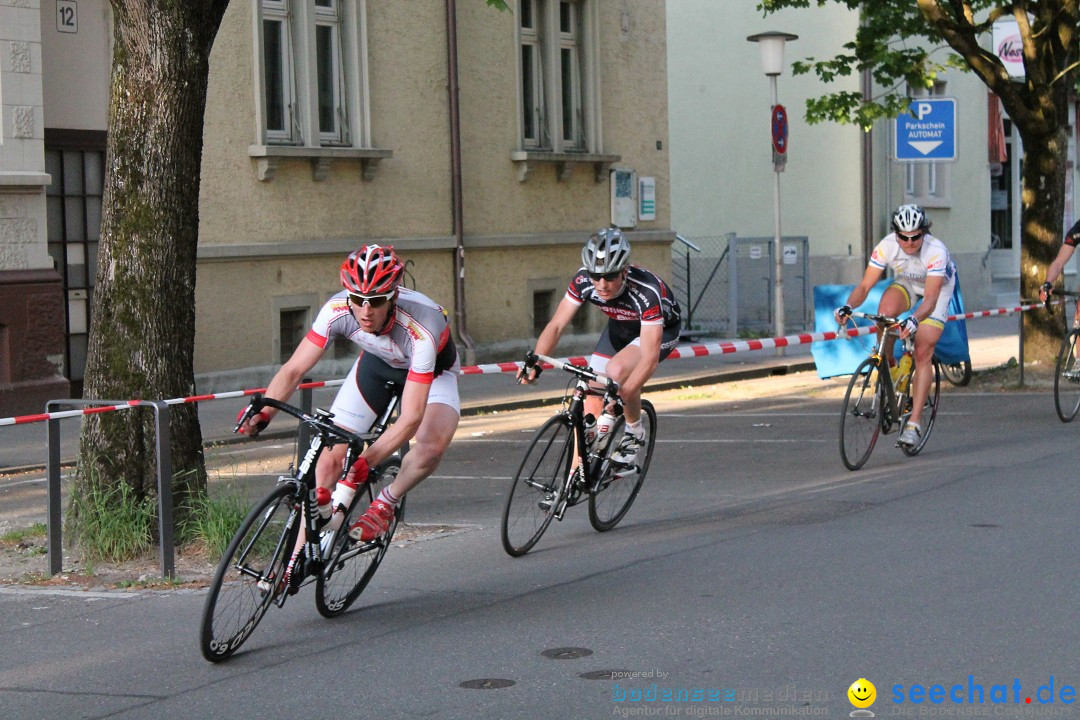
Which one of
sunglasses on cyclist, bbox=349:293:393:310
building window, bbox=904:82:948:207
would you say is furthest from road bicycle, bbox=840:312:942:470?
building window, bbox=904:82:948:207

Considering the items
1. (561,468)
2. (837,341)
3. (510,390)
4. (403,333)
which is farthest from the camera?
(510,390)

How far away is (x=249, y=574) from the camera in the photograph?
6.07 metres

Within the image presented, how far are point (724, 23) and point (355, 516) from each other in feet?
80.9

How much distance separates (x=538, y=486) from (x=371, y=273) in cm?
223

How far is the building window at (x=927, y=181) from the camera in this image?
31.3 meters

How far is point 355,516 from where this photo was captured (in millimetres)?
6656

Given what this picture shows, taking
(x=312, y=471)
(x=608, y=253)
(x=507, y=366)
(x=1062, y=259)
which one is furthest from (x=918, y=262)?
(x=312, y=471)

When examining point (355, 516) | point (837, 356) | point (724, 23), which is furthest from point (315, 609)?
point (724, 23)

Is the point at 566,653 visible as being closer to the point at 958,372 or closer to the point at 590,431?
the point at 590,431

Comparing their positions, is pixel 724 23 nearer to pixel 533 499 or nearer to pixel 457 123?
pixel 457 123

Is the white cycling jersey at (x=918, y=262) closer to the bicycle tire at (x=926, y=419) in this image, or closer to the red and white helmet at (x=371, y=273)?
the bicycle tire at (x=926, y=419)

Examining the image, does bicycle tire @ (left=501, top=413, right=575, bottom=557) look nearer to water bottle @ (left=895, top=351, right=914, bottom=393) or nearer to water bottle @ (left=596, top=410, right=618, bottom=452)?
water bottle @ (left=596, top=410, right=618, bottom=452)

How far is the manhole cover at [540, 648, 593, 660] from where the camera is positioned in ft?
19.8

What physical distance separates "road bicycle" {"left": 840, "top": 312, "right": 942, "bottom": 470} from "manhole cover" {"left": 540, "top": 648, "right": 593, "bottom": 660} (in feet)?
16.4
